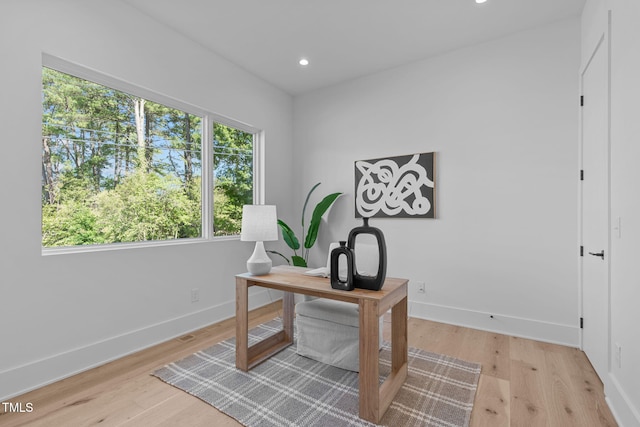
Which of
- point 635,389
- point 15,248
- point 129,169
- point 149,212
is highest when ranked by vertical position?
point 129,169

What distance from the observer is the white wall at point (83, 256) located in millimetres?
1885

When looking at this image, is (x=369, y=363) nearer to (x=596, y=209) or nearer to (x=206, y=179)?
(x=596, y=209)

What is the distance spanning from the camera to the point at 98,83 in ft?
7.90

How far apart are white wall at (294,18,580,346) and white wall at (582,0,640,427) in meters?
0.90

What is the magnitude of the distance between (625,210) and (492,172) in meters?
1.40

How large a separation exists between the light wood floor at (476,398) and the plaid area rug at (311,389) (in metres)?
0.09

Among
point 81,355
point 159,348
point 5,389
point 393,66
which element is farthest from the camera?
point 393,66

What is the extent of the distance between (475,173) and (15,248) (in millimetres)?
3730

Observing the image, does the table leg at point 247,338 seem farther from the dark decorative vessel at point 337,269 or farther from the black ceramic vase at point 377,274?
the black ceramic vase at point 377,274

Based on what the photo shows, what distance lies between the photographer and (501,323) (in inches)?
114

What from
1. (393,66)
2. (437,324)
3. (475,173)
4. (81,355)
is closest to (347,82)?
(393,66)

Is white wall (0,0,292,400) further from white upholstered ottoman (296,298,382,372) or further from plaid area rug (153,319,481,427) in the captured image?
white upholstered ottoman (296,298,382,372)

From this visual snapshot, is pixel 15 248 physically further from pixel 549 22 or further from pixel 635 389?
pixel 549 22

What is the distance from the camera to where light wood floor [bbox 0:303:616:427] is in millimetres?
1668
